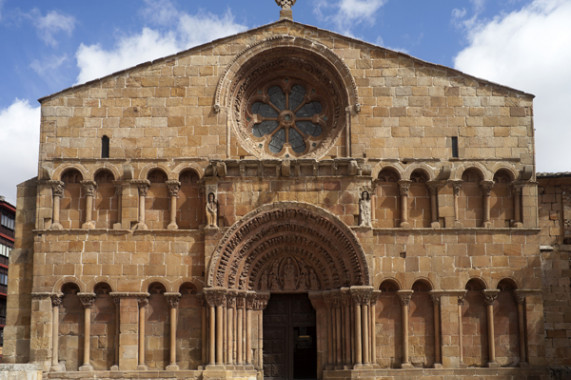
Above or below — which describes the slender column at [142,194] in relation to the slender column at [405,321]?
above

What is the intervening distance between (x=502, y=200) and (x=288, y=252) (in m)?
6.50

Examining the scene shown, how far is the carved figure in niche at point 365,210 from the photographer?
21500mm

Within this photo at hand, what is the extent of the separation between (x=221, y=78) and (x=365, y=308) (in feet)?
26.2

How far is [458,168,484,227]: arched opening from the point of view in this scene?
22234 millimetres

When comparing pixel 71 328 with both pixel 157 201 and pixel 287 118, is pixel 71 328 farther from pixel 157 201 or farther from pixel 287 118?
pixel 287 118

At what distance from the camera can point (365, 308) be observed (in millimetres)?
21109

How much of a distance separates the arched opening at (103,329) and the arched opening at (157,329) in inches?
37.0

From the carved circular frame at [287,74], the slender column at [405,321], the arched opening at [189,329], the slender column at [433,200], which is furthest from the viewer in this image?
the carved circular frame at [287,74]

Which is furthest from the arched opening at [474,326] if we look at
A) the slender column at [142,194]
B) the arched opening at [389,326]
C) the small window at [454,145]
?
the slender column at [142,194]

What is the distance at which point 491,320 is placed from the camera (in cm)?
2153

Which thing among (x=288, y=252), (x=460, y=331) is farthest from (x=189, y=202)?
(x=460, y=331)

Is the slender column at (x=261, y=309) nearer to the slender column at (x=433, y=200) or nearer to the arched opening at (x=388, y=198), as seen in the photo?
the arched opening at (x=388, y=198)

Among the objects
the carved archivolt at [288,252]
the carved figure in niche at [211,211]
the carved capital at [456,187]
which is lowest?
the carved archivolt at [288,252]

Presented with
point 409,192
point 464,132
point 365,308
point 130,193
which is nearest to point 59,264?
point 130,193
